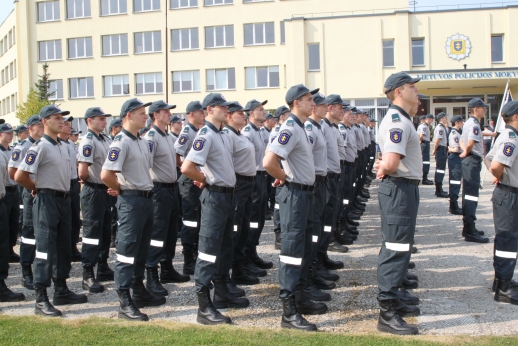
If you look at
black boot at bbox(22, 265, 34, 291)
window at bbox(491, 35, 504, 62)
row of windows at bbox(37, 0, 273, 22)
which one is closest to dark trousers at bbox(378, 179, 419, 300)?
black boot at bbox(22, 265, 34, 291)

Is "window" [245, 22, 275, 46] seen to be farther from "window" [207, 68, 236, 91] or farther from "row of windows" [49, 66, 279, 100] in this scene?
"window" [207, 68, 236, 91]

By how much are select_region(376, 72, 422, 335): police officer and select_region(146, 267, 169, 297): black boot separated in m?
2.71

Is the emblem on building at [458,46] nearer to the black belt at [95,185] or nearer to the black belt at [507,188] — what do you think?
the black belt at [507,188]

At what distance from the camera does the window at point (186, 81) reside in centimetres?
4259

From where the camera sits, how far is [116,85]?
44562mm

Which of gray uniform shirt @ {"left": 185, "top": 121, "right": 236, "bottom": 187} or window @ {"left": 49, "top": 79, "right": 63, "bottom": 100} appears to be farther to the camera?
window @ {"left": 49, "top": 79, "right": 63, "bottom": 100}

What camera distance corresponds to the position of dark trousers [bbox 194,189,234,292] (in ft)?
18.6

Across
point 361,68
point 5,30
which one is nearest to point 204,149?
point 361,68

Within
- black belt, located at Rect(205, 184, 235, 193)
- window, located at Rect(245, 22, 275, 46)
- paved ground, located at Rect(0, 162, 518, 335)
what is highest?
window, located at Rect(245, 22, 275, 46)

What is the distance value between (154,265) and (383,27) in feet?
102

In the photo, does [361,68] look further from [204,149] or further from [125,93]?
[204,149]

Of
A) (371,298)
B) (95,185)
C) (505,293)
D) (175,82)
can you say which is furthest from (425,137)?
(175,82)

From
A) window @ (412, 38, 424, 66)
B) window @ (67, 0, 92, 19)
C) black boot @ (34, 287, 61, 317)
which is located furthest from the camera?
window @ (67, 0, 92, 19)

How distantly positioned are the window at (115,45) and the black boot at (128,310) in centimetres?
4087
